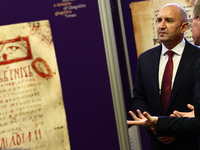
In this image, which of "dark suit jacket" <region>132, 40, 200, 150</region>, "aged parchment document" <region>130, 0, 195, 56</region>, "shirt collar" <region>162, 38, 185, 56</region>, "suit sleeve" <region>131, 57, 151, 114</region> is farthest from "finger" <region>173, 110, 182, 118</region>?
"aged parchment document" <region>130, 0, 195, 56</region>

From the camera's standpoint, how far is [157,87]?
2.00 metres

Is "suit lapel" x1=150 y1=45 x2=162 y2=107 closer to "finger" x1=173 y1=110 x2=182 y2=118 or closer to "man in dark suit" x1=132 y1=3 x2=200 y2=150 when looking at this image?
"man in dark suit" x1=132 y1=3 x2=200 y2=150

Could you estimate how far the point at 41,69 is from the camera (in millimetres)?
1294

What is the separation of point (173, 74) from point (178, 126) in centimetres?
49

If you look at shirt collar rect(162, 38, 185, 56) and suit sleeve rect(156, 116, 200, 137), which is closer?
suit sleeve rect(156, 116, 200, 137)

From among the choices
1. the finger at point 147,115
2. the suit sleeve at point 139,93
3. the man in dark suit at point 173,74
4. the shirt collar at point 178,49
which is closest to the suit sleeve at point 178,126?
the finger at point 147,115

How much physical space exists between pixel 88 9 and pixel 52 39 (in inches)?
9.2

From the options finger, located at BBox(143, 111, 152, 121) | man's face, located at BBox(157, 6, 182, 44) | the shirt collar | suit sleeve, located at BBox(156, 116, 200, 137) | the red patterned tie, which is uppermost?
man's face, located at BBox(157, 6, 182, 44)

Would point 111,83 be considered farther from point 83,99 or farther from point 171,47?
point 171,47

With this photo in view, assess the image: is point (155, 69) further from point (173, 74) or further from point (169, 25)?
point (169, 25)

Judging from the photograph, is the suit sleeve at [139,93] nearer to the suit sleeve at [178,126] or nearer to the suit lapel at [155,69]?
the suit lapel at [155,69]

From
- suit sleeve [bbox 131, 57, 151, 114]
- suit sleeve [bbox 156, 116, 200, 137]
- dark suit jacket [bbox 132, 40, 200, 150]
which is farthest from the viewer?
suit sleeve [bbox 131, 57, 151, 114]

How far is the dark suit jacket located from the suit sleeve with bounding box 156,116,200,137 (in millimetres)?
310

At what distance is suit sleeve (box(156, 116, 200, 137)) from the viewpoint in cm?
154
